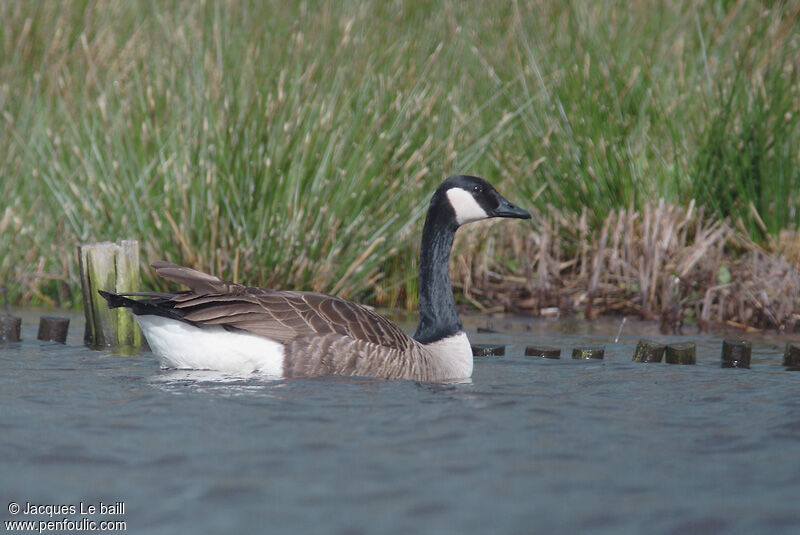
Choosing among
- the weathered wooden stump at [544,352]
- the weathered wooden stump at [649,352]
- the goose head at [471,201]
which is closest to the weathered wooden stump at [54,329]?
the goose head at [471,201]

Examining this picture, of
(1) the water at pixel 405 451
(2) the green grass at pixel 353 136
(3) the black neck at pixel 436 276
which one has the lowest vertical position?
(1) the water at pixel 405 451

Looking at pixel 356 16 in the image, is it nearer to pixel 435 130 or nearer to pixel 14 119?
pixel 435 130

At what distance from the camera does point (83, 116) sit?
32.4ft

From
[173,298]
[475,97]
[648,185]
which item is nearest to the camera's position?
[173,298]

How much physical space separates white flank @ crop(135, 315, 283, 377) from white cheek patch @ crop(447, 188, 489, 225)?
1.76 m

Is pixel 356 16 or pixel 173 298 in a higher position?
pixel 356 16

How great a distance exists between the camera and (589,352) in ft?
25.2

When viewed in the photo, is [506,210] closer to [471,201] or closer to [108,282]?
[471,201]

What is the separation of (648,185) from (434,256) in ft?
13.5

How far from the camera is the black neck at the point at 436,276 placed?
7.47 m

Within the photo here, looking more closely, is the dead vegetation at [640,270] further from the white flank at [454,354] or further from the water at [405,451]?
the white flank at [454,354]

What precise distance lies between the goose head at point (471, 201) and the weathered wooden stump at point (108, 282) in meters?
2.37

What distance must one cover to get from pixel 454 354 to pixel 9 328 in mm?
3424

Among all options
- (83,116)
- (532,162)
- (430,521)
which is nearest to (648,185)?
(532,162)
